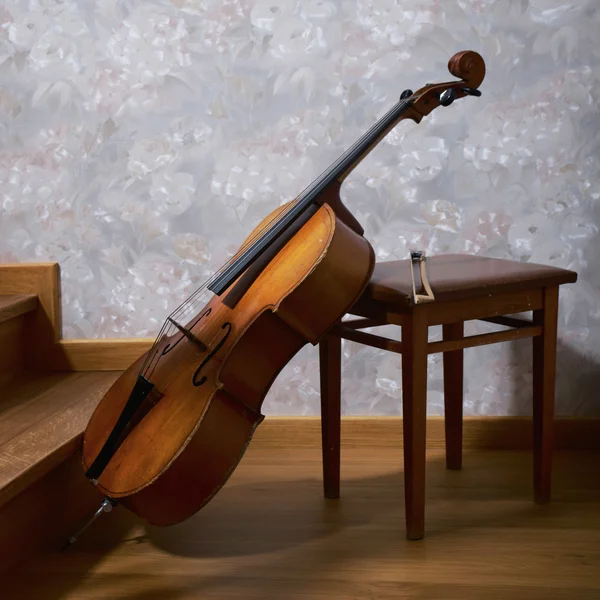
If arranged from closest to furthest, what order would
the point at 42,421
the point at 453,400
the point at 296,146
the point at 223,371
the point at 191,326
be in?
the point at 223,371 → the point at 191,326 → the point at 42,421 → the point at 453,400 → the point at 296,146

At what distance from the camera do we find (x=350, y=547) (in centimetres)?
150

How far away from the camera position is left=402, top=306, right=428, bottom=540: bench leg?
150 cm

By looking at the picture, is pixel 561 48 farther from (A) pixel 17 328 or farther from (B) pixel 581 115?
(A) pixel 17 328

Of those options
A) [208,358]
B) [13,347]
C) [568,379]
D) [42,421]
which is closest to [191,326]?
[208,358]

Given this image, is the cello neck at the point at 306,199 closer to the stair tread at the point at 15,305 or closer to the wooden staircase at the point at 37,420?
the wooden staircase at the point at 37,420

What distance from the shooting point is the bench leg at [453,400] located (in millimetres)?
1854

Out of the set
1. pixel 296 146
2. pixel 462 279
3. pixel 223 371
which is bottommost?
pixel 223 371

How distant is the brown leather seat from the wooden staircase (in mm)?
667

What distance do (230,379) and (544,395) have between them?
72 centimetres

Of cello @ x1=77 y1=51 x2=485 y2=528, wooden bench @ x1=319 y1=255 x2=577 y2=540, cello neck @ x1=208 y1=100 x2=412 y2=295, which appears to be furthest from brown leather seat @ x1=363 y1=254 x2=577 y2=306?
cello neck @ x1=208 y1=100 x2=412 y2=295

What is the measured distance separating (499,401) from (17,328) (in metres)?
1.22

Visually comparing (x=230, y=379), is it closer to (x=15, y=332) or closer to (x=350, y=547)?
(x=350, y=547)

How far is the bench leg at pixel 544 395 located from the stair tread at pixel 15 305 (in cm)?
120

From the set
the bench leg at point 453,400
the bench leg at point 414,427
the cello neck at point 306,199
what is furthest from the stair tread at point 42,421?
the bench leg at point 453,400
